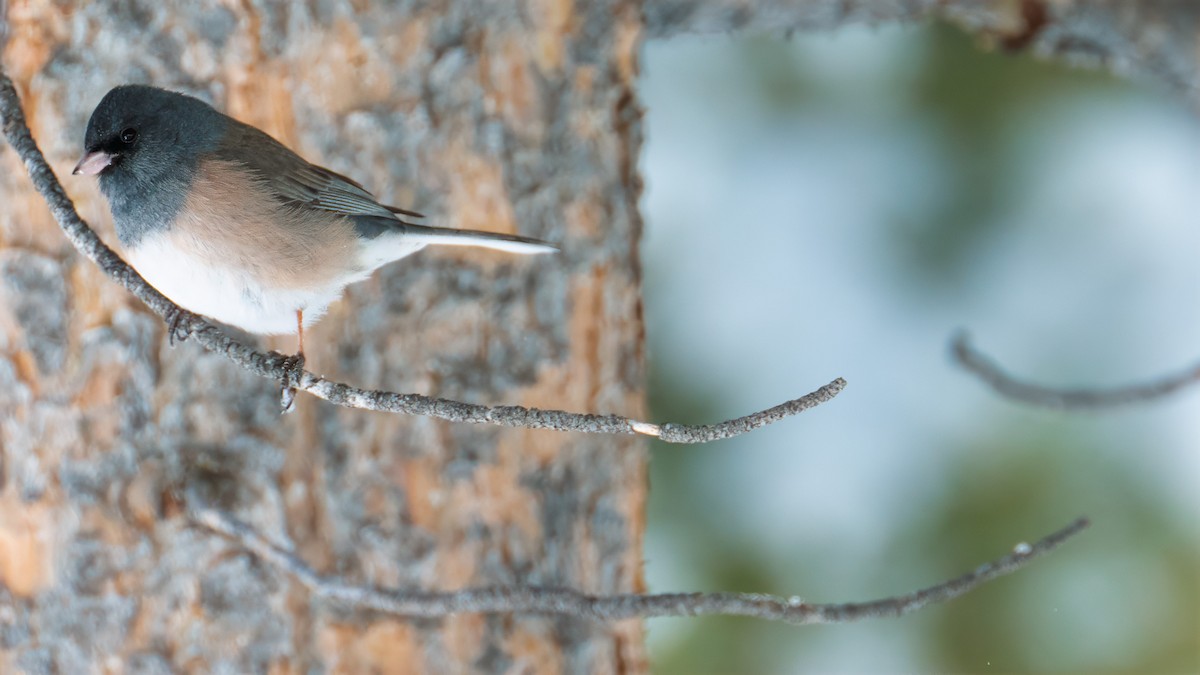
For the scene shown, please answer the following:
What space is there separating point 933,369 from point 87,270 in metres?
1.45

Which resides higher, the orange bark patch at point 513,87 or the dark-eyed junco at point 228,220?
the orange bark patch at point 513,87

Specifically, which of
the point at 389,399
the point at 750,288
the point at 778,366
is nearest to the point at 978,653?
the point at 778,366

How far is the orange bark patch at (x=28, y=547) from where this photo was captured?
37.2 inches

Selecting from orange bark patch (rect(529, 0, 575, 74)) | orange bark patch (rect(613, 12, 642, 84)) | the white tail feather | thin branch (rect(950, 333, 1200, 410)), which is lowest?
the white tail feather

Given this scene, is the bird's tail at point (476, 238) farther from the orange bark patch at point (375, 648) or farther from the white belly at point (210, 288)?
the orange bark patch at point (375, 648)

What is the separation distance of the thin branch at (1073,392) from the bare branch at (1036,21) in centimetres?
49

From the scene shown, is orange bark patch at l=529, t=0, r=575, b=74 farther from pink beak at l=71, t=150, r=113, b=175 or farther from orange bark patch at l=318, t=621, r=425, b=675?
orange bark patch at l=318, t=621, r=425, b=675

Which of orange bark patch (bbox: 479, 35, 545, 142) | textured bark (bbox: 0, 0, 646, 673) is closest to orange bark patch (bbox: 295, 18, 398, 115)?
textured bark (bbox: 0, 0, 646, 673)

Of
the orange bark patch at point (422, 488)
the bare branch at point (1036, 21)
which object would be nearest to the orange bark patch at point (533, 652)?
the orange bark patch at point (422, 488)

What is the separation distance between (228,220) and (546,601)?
1.52ft

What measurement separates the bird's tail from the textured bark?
21cm

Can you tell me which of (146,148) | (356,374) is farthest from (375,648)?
(146,148)

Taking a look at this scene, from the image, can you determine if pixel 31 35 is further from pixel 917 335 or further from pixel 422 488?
pixel 917 335

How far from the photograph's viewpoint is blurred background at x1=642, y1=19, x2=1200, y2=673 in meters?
1.73
